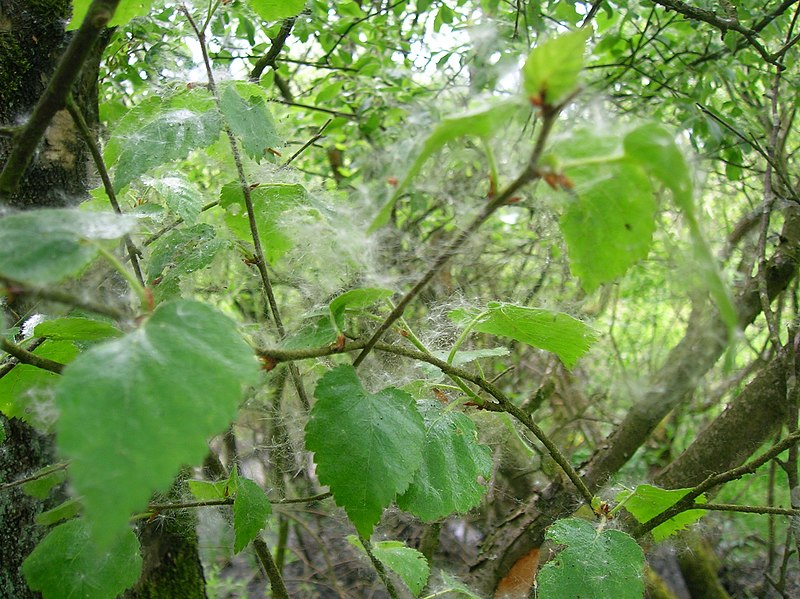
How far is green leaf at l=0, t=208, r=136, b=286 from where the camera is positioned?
459mm

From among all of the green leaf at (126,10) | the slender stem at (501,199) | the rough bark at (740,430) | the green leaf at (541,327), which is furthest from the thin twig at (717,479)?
the green leaf at (126,10)

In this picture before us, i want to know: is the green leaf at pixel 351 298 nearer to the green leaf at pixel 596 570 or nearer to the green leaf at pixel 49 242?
the green leaf at pixel 49 242

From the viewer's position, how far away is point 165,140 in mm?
854

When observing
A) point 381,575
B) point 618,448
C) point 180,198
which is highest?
point 180,198

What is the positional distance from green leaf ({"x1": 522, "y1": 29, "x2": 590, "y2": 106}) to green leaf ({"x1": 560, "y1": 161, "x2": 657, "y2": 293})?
10 cm

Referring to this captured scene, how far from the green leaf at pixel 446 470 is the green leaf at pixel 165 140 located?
51cm

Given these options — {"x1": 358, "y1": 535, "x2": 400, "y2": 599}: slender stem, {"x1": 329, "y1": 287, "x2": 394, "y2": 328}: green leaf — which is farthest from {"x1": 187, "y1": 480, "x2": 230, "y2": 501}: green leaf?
{"x1": 329, "y1": 287, "x2": 394, "y2": 328}: green leaf

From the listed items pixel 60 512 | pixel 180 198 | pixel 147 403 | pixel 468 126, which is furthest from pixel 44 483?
pixel 468 126

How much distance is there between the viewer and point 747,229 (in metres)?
2.27

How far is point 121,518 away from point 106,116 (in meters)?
1.57

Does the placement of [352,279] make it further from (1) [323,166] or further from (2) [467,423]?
(1) [323,166]

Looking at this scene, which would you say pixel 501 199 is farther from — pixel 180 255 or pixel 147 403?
pixel 180 255

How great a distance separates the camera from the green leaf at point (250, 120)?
2.95 feet

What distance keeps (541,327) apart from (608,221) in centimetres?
31
